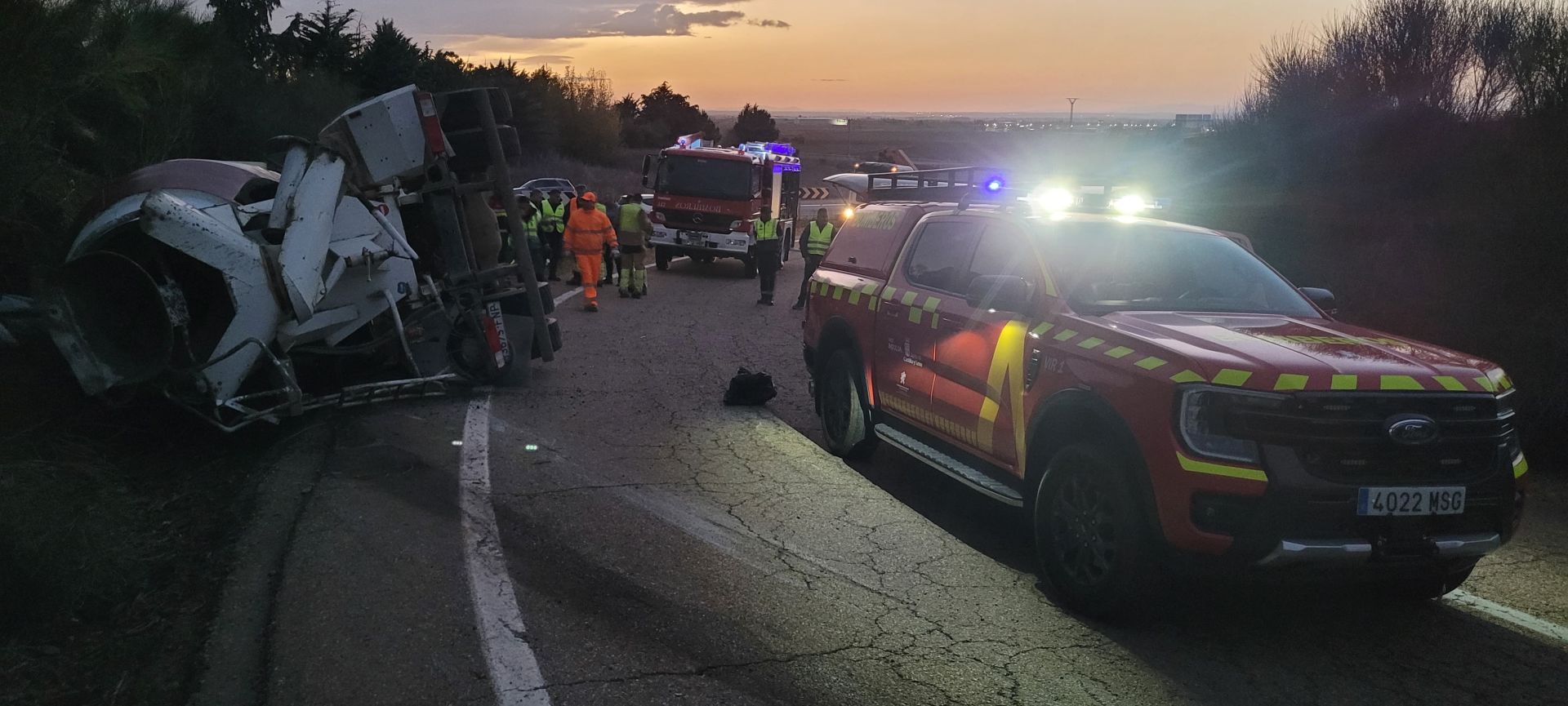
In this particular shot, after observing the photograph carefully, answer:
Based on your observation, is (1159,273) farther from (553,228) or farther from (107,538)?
(553,228)

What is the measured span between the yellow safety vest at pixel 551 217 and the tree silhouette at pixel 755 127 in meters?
Result: 59.9

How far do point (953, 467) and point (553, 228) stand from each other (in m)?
15.1

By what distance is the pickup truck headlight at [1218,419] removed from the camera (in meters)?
4.49

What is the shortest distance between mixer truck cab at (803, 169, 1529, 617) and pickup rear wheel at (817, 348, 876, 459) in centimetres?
60

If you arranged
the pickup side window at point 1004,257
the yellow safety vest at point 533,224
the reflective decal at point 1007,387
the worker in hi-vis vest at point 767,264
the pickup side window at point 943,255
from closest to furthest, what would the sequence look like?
1. the reflective decal at point 1007,387
2. the pickup side window at point 1004,257
3. the pickup side window at point 943,255
4. the worker in hi-vis vest at point 767,264
5. the yellow safety vest at point 533,224

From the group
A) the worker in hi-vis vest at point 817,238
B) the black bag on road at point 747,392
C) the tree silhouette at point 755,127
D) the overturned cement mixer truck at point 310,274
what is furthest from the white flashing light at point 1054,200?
the tree silhouette at point 755,127

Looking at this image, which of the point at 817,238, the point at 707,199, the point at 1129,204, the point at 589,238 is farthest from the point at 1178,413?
the point at 707,199

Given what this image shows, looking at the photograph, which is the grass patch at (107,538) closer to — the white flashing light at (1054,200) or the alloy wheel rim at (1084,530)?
the alloy wheel rim at (1084,530)

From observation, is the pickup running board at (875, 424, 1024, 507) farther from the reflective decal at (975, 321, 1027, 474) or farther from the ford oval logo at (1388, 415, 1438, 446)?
the ford oval logo at (1388, 415, 1438, 446)

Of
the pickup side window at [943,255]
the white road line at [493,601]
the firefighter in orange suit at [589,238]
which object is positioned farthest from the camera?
the firefighter in orange suit at [589,238]

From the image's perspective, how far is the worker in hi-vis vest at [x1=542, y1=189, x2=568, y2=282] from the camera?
66.8 feet

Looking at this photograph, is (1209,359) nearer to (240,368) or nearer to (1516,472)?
(1516,472)

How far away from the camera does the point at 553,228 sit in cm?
2036

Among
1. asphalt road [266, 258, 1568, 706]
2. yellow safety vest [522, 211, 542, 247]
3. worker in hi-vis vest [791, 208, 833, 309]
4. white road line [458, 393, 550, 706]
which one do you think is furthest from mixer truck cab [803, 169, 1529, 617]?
yellow safety vest [522, 211, 542, 247]
